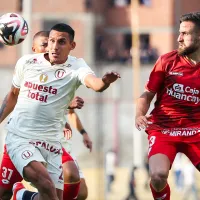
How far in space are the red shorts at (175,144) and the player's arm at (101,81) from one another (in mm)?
1220

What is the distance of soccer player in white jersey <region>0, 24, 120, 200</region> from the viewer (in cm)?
888

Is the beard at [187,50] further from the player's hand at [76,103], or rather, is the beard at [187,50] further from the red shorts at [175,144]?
the player's hand at [76,103]

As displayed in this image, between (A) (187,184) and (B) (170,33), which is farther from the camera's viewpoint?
(B) (170,33)

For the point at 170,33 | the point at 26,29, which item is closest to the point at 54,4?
the point at 170,33

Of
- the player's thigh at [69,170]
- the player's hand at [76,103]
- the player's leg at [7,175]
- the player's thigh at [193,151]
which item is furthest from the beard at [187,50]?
the player's leg at [7,175]

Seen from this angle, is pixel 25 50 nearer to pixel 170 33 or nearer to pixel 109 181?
pixel 109 181

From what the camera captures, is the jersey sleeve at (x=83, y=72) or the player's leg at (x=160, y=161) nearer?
the jersey sleeve at (x=83, y=72)

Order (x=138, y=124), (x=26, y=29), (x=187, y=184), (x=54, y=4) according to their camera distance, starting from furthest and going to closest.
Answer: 1. (x=54, y=4)
2. (x=187, y=184)
3. (x=26, y=29)
4. (x=138, y=124)

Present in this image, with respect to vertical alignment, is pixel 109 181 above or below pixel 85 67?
below

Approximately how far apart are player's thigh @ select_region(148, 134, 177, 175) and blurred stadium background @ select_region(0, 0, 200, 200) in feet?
58.3

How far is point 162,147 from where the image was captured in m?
9.12

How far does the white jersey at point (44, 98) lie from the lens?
29.3ft

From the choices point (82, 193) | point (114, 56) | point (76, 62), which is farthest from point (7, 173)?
point (114, 56)

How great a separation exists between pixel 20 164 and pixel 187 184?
20.0m
